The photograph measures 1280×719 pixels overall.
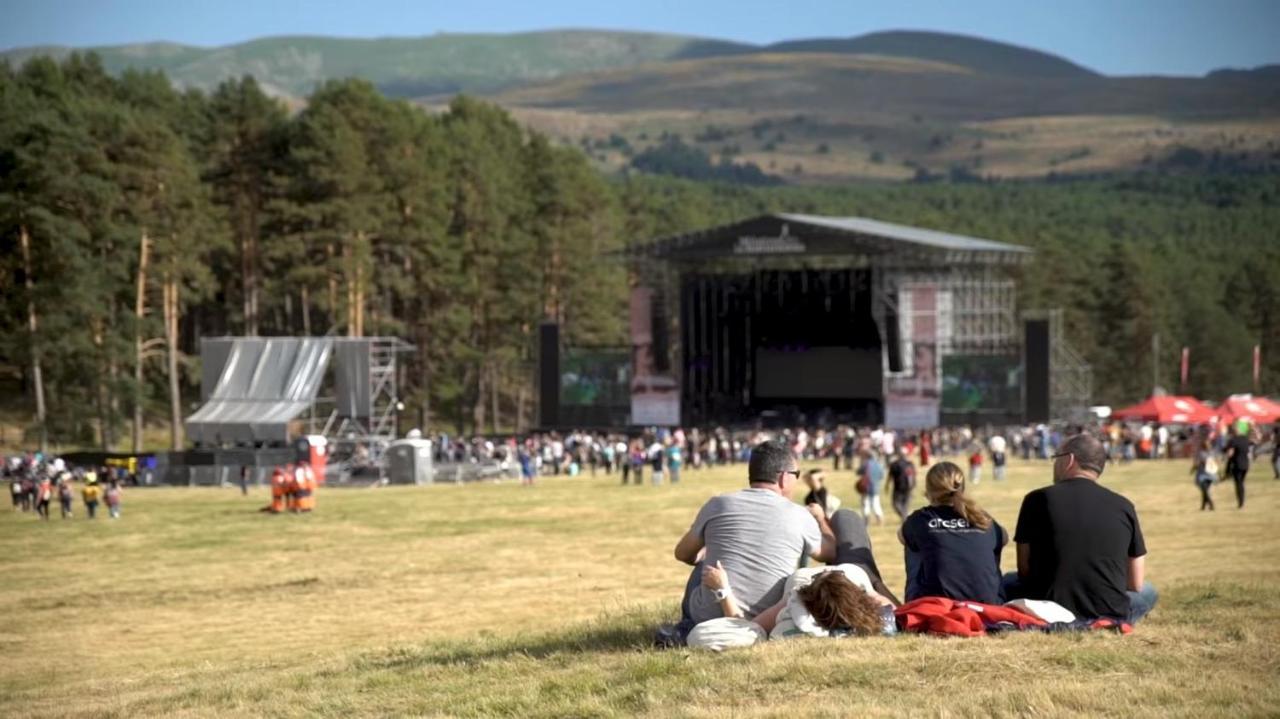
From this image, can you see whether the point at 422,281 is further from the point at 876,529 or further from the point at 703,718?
the point at 703,718

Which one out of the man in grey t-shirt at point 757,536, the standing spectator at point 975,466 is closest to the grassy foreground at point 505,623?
the man in grey t-shirt at point 757,536

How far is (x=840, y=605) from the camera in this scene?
8.84 m

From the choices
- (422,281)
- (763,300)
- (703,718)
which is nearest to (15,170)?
(422,281)

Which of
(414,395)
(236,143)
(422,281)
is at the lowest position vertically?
(414,395)

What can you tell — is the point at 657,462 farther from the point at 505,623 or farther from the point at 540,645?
the point at 540,645

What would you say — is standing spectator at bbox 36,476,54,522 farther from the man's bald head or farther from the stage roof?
the man's bald head

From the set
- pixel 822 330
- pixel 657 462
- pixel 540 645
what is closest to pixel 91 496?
pixel 657 462

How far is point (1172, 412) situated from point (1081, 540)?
1905 inches

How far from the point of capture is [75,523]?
34.2 meters

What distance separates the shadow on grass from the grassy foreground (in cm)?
5

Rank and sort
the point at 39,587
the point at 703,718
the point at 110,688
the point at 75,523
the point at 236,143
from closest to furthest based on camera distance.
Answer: the point at 703,718 < the point at 110,688 < the point at 39,587 < the point at 75,523 < the point at 236,143

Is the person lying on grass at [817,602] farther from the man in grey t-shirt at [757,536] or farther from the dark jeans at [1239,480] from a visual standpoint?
the dark jeans at [1239,480]

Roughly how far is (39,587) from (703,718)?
17.7m

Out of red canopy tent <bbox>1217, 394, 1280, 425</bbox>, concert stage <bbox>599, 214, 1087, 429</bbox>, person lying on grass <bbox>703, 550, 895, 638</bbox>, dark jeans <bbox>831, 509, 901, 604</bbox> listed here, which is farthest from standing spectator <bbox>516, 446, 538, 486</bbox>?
person lying on grass <bbox>703, 550, 895, 638</bbox>
